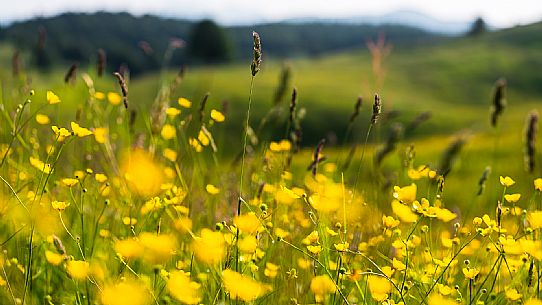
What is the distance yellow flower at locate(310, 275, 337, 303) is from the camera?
223cm

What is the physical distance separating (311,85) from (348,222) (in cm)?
6571

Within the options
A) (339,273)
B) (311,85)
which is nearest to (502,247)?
(339,273)

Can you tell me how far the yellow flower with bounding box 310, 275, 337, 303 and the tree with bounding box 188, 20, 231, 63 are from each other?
87186mm

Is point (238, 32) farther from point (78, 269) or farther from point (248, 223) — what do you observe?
point (78, 269)

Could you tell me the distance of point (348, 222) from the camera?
3.19 meters

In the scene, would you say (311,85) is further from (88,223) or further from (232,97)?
(88,223)

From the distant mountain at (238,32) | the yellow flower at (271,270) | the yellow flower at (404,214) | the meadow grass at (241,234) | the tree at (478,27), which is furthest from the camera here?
the distant mountain at (238,32)

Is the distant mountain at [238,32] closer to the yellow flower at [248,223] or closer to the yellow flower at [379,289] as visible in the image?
the yellow flower at [248,223]

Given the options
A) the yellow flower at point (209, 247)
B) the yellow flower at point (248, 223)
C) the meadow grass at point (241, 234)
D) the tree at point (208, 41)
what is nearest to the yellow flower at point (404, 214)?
the meadow grass at point (241, 234)

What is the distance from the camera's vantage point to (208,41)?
291 feet

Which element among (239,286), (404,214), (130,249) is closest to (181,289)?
(239,286)

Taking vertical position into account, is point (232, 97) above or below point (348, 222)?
Result: below

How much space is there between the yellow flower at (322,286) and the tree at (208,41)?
87186mm

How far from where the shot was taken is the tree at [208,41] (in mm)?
88375
